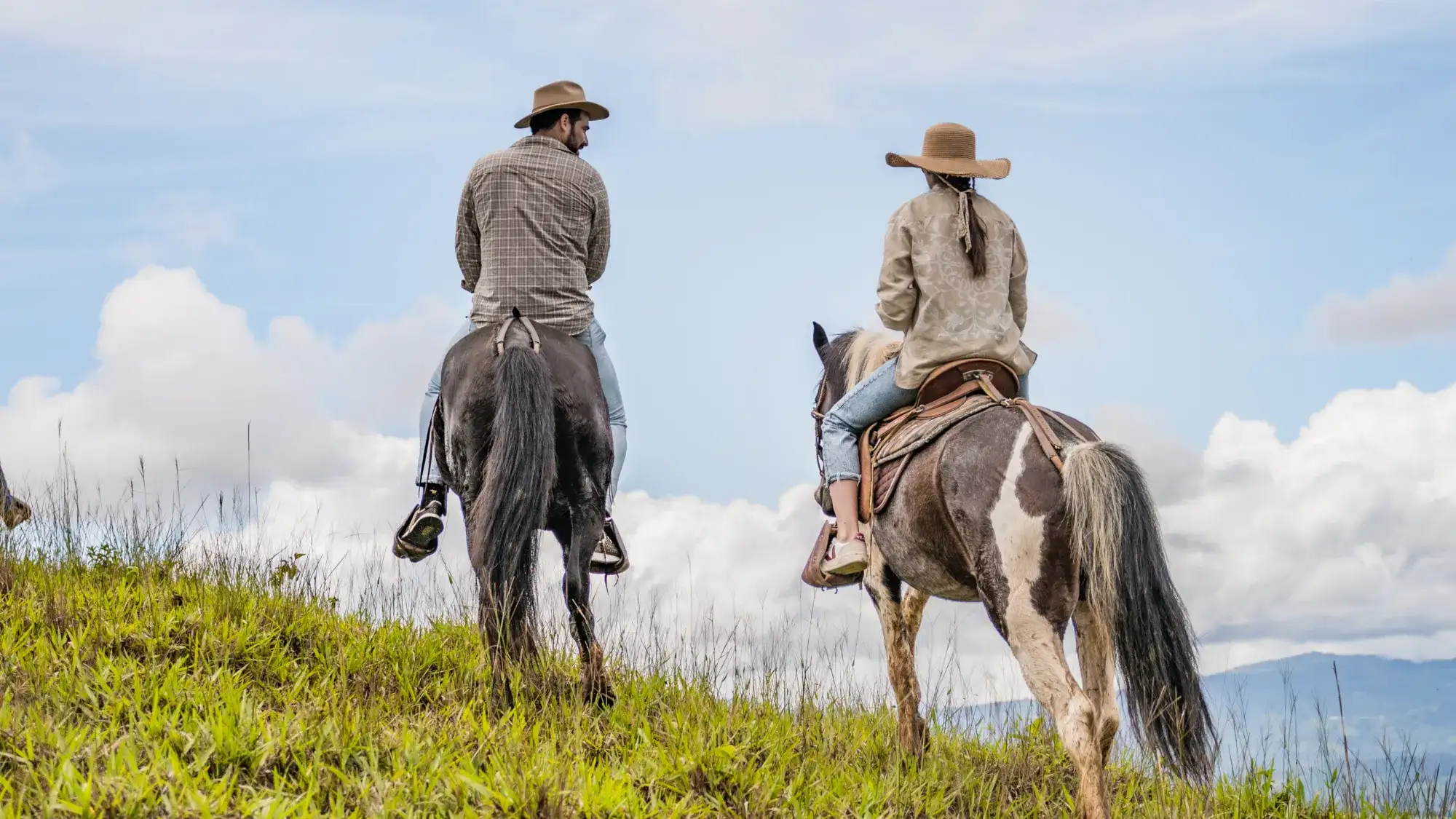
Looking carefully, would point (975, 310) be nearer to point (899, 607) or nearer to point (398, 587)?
point (899, 607)

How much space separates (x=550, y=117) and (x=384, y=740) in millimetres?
4146

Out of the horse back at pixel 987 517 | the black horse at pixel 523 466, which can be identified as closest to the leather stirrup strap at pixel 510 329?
the black horse at pixel 523 466

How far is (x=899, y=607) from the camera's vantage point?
667cm

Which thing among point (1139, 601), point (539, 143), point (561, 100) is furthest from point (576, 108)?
point (1139, 601)

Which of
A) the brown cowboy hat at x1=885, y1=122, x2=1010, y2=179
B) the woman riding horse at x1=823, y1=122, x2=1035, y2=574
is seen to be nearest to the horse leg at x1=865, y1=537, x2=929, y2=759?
the woman riding horse at x1=823, y1=122, x2=1035, y2=574

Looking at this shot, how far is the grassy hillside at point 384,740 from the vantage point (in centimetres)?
492

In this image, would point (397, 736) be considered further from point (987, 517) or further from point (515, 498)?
point (987, 517)

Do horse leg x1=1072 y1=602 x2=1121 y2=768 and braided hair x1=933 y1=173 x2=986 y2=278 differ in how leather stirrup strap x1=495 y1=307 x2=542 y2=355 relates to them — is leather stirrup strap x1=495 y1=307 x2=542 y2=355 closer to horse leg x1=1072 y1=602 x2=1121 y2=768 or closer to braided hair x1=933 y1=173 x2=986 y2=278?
braided hair x1=933 y1=173 x2=986 y2=278

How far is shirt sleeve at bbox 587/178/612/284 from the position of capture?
25.7 ft

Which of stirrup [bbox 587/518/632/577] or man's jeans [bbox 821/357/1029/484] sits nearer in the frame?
man's jeans [bbox 821/357/1029/484]

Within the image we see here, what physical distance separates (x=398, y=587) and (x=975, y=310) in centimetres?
483

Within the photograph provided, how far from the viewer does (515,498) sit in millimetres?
6566

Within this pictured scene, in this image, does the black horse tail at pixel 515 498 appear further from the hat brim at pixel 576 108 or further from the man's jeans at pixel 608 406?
the hat brim at pixel 576 108

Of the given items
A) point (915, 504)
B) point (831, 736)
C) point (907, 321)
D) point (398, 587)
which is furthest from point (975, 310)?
point (398, 587)
